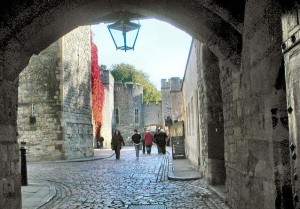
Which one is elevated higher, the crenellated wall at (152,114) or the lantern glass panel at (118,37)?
the crenellated wall at (152,114)

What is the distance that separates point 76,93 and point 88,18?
1527 centimetres

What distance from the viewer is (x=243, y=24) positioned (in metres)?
4.03

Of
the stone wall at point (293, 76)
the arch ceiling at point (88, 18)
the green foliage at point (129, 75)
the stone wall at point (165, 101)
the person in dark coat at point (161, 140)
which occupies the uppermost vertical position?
the green foliage at point (129, 75)

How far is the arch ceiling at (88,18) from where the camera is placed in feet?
13.5

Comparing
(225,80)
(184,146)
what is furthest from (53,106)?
(225,80)

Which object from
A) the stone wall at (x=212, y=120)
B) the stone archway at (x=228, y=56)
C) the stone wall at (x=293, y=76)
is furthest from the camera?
the stone wall at (x=212, y=120)

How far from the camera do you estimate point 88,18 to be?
528 centimetres

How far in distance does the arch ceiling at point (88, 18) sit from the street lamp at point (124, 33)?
1.87 ft

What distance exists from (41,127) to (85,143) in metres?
3.54

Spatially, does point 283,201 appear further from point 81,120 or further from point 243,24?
point 81,120

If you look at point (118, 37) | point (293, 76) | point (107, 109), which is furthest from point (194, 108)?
point (107, 109)

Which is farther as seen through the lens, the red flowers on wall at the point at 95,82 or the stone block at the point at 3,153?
the red flowers on wall at the point at 95,82

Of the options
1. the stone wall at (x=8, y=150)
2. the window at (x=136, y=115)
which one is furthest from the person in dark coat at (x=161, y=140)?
the window at (x=136, y=115)

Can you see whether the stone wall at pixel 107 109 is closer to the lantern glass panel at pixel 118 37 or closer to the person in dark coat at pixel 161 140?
the person in dark coat at pixel 161 140
